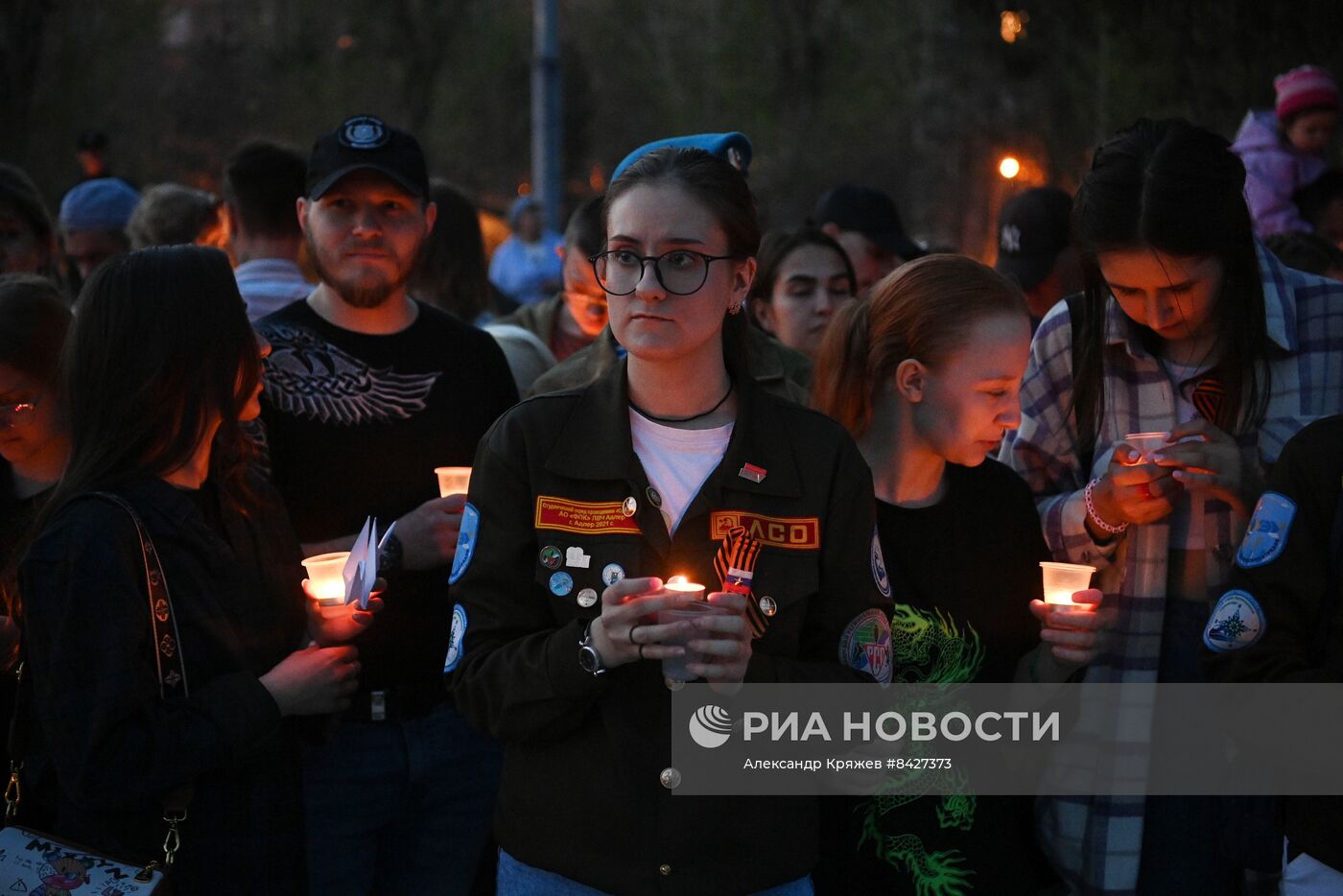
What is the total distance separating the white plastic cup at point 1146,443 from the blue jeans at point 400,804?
1972 mm

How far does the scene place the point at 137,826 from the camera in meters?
3.03

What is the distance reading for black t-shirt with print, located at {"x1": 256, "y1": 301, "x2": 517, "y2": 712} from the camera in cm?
387

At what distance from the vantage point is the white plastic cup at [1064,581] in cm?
326

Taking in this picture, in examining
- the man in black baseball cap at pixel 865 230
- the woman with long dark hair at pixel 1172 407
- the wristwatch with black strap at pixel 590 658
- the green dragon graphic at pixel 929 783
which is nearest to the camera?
the wristwatch with black strap at pixel 590 658

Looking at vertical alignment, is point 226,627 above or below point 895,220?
below

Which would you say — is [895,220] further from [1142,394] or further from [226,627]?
[226,627]

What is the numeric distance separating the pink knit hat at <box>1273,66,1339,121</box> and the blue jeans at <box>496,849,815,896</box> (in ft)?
24.4

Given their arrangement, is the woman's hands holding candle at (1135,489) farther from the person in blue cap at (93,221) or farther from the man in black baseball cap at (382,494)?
the person in blue cap at (93,221)

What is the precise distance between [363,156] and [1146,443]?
2412 mm

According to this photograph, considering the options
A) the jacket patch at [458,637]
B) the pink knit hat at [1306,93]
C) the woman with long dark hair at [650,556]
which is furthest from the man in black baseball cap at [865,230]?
the jacket patch at [458,637]

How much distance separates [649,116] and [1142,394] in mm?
36232

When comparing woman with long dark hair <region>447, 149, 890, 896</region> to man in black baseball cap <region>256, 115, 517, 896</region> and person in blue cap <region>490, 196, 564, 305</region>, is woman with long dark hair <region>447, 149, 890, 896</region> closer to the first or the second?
man in black baseball cap <region>256, 115, 517, 896</region>

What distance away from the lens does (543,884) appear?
2855mm

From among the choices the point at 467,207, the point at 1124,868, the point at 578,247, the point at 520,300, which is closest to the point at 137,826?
the point at 1124,868
